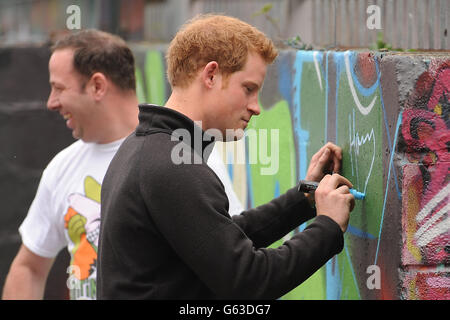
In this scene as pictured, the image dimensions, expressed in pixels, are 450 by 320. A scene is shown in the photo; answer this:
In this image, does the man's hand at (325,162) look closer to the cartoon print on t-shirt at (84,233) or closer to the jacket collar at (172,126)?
the jacket collar at (172,126)

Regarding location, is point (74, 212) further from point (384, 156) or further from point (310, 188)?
point (384, 156)

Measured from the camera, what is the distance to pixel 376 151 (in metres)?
3.00

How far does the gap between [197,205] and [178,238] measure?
12 cm

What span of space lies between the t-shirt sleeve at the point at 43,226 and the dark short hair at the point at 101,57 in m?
0.56

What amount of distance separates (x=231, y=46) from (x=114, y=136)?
4.95ft

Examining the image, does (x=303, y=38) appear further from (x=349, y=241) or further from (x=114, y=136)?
(x=349, y=241)

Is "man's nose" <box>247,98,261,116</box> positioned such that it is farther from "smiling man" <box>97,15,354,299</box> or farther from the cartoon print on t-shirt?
the cartoon print on t-shirt

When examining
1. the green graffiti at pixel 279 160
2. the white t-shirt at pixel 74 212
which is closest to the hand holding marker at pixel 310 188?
the green graffiti at pixel 279 160

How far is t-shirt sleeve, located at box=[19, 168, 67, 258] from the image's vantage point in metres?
4.31

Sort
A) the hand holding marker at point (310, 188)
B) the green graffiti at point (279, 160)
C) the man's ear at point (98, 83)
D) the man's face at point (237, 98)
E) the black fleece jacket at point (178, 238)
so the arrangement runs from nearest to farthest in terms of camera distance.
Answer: the black fleece jacket at point (178, 238)
the man's face at point (237, 98)
the hand holding marker at point (310, 188)
the green graffiti at point (279, 160)
the man's ear at point (98, 83)

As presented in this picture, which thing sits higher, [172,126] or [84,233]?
[172,126]

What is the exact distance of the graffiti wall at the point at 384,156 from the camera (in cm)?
277

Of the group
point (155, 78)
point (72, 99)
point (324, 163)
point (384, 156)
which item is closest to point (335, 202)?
point (384, 156)
